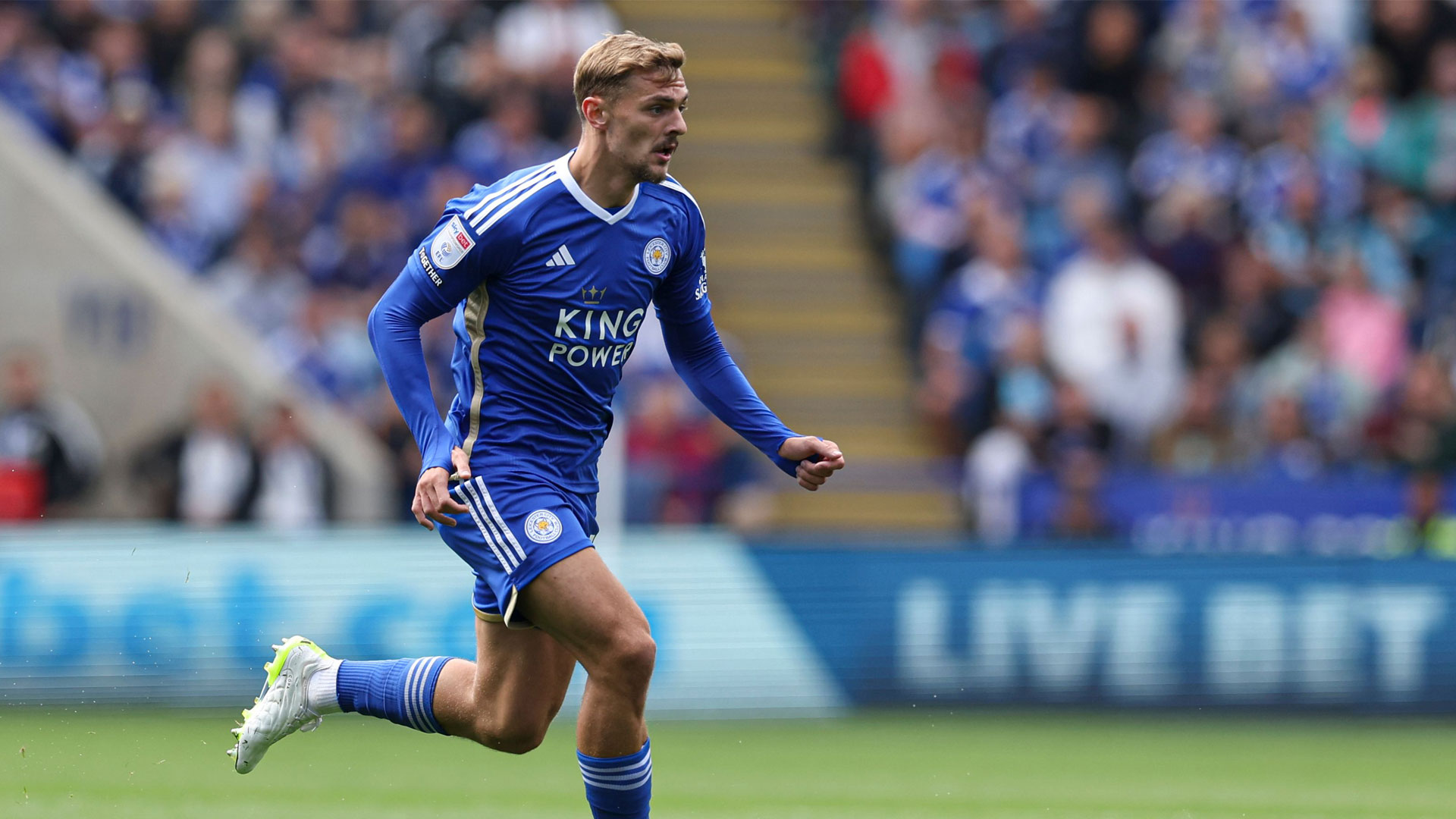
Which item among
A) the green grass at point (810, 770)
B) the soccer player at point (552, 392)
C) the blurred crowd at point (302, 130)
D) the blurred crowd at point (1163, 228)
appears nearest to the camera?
the soccer player at point (552, 392)

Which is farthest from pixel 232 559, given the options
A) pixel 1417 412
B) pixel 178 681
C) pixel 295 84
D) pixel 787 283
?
pixel 1417 412

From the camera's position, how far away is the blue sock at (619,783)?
5988mm

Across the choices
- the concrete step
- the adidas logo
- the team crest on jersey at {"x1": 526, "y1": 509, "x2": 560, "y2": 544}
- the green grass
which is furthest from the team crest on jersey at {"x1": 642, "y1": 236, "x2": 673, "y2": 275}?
the concrete step

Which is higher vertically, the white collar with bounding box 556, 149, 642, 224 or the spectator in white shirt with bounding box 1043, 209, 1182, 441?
the white collar with bounding box 556, 149, 642, 224

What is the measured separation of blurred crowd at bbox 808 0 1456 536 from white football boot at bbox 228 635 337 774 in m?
6.66

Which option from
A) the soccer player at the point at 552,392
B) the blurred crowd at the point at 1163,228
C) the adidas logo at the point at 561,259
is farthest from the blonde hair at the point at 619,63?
the blurred crowd at the point at 1163,228

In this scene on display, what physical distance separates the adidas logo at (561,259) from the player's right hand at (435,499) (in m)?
0.75

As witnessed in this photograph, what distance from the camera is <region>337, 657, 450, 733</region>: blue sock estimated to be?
21.4 feet

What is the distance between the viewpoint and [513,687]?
6.29 m

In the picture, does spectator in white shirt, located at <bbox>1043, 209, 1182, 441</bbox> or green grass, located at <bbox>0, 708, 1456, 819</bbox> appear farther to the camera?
spectator in white shirt, located at <bbox>1043, 209, 1182, 441</bbox>

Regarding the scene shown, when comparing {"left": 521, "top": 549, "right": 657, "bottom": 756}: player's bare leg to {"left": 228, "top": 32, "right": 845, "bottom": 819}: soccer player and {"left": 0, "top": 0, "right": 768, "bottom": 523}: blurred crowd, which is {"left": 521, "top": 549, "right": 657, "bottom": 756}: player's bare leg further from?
{"left": 0, "top": 0, "right": 768, "bottom": 523}: blurred crowd

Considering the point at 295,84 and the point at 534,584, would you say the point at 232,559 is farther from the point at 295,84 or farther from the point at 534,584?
the point at 534,584

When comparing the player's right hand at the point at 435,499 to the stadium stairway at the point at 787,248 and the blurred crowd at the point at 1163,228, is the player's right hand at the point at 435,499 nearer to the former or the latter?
the blurred crowd at the point at 1163,228

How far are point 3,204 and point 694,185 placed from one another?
225 inches
